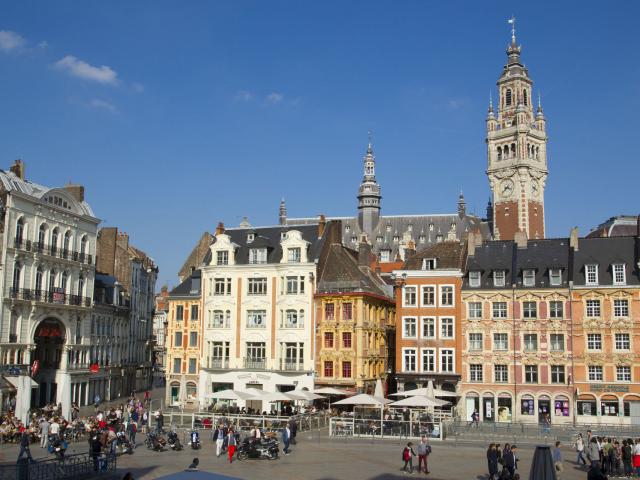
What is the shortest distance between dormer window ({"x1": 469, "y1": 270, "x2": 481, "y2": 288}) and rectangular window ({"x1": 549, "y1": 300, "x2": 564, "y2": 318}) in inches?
217

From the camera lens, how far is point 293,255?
60.5 metres

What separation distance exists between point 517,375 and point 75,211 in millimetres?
36628

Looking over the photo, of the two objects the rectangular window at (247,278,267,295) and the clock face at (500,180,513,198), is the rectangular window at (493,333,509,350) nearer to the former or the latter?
the rectangular window at (247,278,267,295)

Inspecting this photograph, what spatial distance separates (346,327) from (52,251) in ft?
75.9

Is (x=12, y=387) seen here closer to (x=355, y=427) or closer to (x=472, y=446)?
(x=355, y=427)

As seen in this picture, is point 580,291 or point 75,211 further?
point 75,211

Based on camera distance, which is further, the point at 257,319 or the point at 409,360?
the point at 257,319

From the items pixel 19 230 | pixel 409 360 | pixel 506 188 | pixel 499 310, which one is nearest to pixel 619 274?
pixel 499 310

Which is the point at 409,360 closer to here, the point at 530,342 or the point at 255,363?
the point at 530,342

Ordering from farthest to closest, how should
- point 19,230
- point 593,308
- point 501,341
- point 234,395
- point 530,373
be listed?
point 501,341 < point 530,373 < point 19,230 < point 593,308 < point 234,395

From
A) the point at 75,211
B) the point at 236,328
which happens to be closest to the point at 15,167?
the point at 75,211

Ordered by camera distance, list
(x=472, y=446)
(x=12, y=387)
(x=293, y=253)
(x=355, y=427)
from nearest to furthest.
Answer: (x=472, y=446)
(x=355, y=427)
(x=12, y=387)
(x=293, y=253)

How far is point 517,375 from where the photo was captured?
54.1m

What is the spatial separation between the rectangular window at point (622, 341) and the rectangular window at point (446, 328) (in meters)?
11.5
